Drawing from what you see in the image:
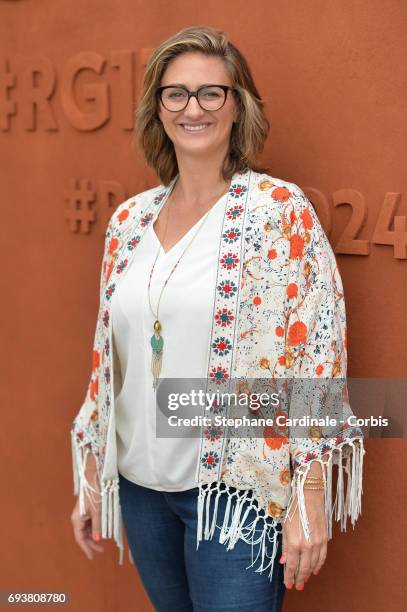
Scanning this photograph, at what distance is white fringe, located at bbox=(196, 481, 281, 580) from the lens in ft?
6.51

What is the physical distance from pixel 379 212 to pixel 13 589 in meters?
1.89

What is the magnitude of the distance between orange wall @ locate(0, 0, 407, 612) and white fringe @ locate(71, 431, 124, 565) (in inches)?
19.2

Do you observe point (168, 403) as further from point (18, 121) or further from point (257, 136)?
point (18, 121)

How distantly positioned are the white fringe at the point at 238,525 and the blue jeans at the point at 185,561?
0.02 m

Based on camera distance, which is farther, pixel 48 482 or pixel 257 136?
pixel 48 482

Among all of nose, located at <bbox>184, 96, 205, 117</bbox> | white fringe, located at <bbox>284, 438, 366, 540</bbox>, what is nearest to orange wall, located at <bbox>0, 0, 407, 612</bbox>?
white fringe, located at <bbox>284, 438, 366, 540</bbox>

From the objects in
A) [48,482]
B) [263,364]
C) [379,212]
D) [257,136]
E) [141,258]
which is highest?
[257,136]

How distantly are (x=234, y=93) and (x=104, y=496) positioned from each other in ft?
3.47

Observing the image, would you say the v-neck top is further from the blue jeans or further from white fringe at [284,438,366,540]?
white fringe at [284,438,366,540]

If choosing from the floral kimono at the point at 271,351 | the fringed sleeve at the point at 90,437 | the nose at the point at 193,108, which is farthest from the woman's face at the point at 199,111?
the fringed sleeve at the point at 90,437

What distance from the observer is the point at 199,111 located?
201 centimetres

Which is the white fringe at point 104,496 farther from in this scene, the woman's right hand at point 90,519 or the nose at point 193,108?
the nose at point 193,108

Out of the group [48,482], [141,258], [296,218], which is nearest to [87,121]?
[141,258]

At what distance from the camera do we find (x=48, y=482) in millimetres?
2967
